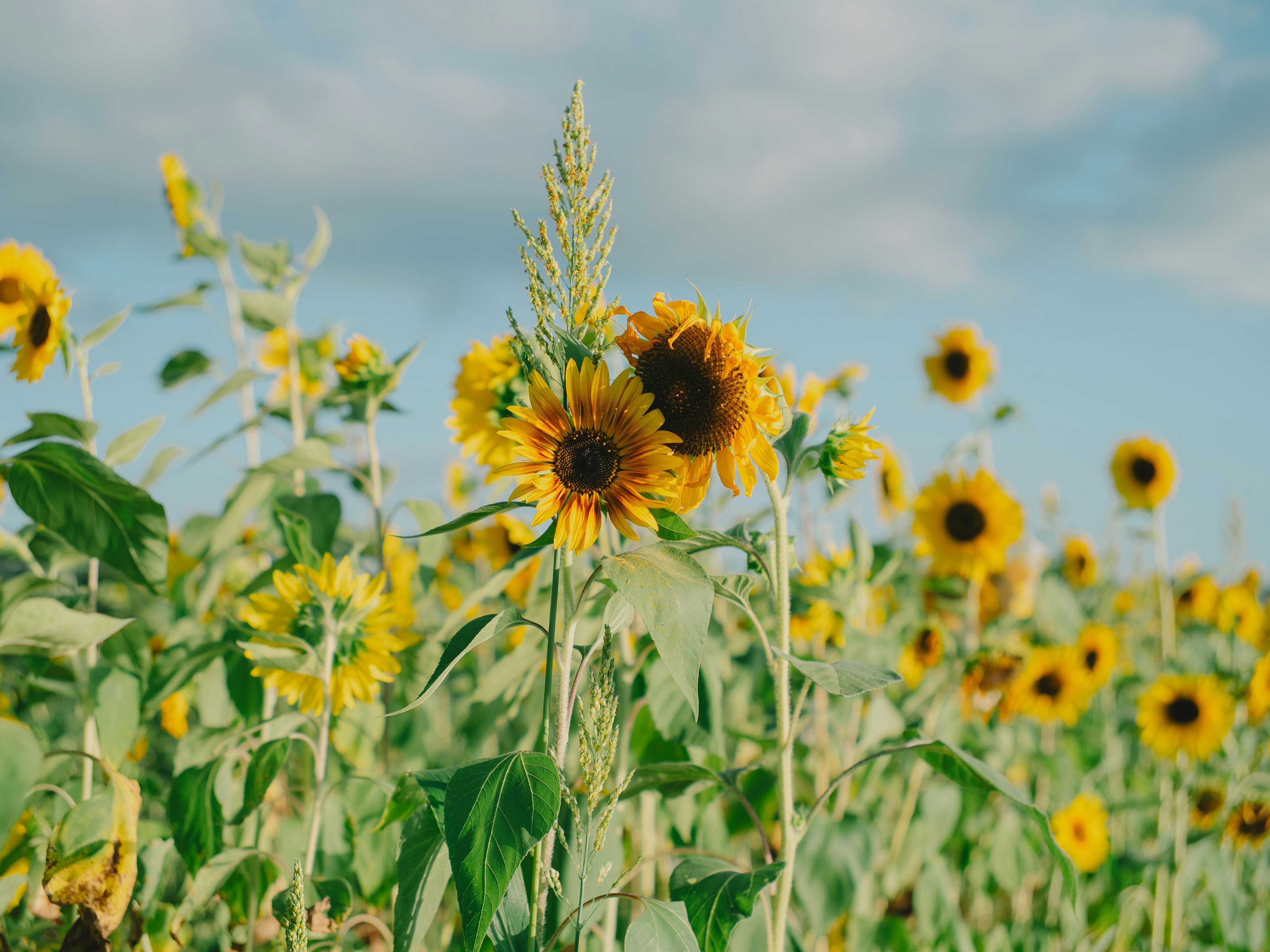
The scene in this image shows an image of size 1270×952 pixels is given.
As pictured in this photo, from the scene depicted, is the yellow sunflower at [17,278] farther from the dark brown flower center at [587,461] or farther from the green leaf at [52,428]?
the dark brown flower center at [587,461]

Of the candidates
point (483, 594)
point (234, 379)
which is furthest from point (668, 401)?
point (234, 379)

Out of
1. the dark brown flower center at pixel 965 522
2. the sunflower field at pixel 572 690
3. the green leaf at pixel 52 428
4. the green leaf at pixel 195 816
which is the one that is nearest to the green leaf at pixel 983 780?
the sunflower field at pixel 572 690

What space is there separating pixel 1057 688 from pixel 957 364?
1.30 meters

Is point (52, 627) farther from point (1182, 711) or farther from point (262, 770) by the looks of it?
point (1182, 711)

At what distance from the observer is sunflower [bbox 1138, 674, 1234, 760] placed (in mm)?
2531

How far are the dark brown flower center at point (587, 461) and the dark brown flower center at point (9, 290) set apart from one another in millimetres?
1350

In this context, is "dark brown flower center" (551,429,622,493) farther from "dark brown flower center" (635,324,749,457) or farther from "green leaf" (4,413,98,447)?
"green leaf" (4,413,98,447)

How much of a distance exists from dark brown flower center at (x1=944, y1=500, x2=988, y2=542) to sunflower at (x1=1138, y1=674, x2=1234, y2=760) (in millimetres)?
907

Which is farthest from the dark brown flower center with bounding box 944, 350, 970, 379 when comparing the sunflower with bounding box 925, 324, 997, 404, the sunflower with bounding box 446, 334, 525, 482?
the sunflower with bounding box 446, 334, 525, 482

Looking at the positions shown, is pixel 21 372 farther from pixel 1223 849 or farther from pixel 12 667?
pixel 1223 849

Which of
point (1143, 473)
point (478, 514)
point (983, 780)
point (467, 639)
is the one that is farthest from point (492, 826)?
point (1143, 473)

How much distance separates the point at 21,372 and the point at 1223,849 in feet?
10.6

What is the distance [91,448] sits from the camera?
1.31 m

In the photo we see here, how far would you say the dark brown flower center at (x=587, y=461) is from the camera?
2.50 ft
